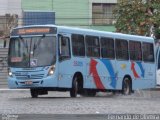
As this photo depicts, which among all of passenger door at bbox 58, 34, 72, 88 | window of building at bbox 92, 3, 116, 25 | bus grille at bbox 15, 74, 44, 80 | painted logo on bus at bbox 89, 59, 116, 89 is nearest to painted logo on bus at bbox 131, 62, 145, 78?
painted logo on bus at bbox 89, 59, 116, 89

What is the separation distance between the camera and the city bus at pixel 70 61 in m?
26.1

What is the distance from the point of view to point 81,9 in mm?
66125

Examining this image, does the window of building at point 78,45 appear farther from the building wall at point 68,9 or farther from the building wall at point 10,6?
the building wall at point 68,9

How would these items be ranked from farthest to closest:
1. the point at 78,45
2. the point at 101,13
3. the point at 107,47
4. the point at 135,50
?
the point at 101,13 → the point at 135,50 → the point at 107,47 → the point at 78,45

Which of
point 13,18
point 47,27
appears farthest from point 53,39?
point 13,18

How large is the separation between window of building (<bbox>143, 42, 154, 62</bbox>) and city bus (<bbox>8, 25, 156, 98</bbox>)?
40.0 inches

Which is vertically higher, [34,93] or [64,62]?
[64,62]

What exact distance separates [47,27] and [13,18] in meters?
36.1

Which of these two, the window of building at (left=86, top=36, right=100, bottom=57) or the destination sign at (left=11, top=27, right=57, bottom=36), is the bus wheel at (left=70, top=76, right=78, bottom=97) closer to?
the window of building at (left=86, top=36, right=100, bottom=57)

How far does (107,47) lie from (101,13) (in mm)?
38882

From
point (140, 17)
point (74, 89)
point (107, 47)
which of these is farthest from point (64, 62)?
point (140, 17)

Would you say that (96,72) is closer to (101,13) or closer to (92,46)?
(92,46)

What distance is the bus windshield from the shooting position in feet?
85.5

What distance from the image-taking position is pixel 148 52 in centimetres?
3338
